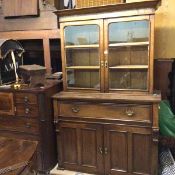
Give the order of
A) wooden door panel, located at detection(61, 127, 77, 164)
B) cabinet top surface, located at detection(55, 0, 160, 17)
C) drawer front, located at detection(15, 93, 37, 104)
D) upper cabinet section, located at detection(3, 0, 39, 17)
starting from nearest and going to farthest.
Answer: cabinet top surface, located at detection(55, 0, 160, 17) → drawer front, located at detection(15, 93, 37, 104) → wooden door panel, located at detection(61, 127, 77, 164) → upper cabinet section, located at detection(3, 0, 39, 17)

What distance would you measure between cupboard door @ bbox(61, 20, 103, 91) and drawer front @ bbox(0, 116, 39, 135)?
0.53 metres

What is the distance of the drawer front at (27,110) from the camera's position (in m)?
2.43

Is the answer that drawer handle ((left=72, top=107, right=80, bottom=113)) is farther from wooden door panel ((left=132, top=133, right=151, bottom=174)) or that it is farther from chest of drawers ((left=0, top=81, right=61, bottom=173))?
wooden door panel ((left=132, top=133, right=151, bottom=174))

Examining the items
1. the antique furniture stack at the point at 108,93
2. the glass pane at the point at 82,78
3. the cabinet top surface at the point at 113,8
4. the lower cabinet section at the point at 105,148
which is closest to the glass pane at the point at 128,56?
the antique furniture stack at the point at 108,93

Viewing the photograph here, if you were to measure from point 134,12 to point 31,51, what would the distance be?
143 centimetres

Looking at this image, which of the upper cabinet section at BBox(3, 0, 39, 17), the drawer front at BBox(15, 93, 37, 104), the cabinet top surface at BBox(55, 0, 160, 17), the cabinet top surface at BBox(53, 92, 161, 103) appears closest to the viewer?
the cabinet top surface at BBox(55, 0, 160, 17)

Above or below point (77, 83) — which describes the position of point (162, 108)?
below

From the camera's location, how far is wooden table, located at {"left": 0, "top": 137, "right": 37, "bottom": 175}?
4.29 ft

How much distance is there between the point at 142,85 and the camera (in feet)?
7.66

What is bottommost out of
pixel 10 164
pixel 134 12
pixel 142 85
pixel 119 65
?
pixel 10 164

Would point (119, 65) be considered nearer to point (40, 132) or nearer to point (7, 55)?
point (40, 132)

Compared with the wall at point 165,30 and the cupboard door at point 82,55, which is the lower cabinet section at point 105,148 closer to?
the cupboard door at point 82,55

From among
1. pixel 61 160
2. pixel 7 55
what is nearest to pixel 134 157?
pixel 61 160

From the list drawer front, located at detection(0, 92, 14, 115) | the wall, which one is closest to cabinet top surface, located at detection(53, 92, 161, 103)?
drawer front, located at detection(0, 92, 14, 115)
